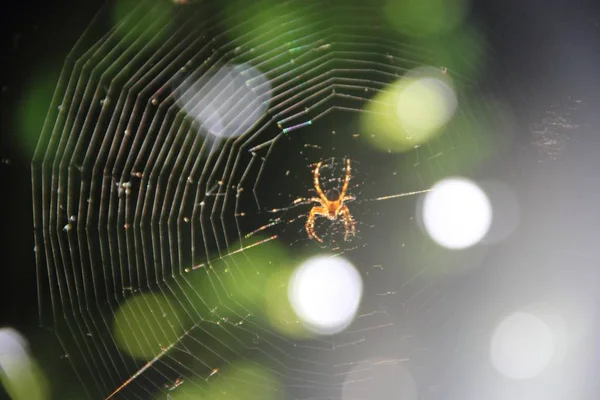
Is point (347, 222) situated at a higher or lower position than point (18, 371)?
Answer: higher

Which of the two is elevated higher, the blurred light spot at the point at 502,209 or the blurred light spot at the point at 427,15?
the blurred light spot at the point at 427,15

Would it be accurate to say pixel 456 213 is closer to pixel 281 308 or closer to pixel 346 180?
pixel 346 180

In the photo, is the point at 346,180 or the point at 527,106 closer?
the point at 527,106

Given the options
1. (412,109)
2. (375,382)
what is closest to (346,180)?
(412,109)

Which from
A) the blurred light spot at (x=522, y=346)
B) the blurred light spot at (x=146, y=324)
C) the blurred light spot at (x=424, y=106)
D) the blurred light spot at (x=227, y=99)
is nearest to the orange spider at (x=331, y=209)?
the blurred light spot at (x=424, y=106)

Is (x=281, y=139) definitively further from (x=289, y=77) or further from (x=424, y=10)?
(x=424, y=10)

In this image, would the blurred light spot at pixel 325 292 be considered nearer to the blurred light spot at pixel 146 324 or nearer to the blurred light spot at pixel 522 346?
the blurred light spot at pixel 146 324
